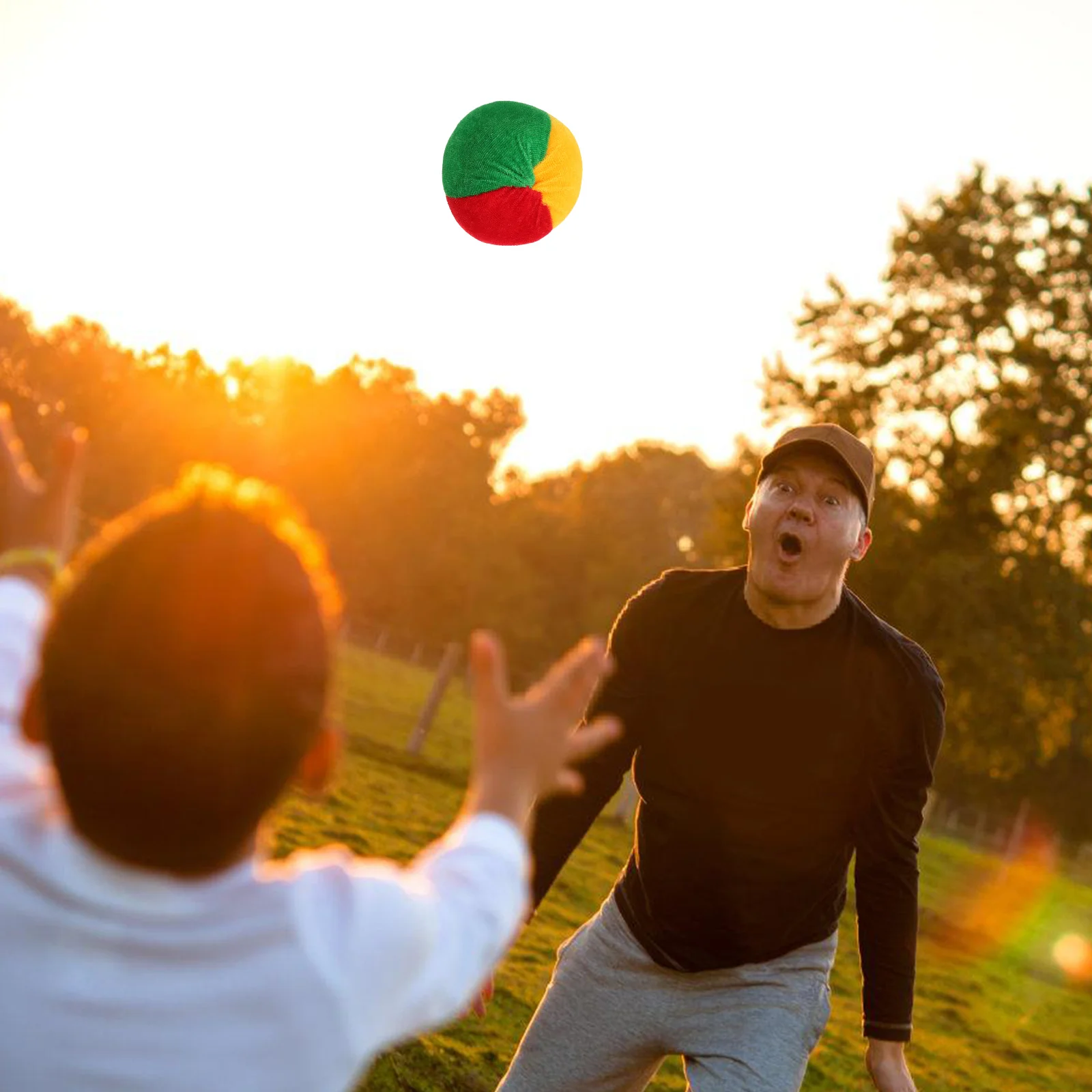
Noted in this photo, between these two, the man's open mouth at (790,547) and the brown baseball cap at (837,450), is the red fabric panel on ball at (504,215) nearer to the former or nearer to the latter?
the brown baseball cap at (837,450)

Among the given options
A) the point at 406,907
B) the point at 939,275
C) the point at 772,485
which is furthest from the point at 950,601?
Result: the point at 406,907

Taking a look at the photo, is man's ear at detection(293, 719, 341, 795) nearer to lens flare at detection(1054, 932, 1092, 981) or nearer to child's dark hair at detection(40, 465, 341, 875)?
child's dark hair at detection(40, 465, 341, 875)

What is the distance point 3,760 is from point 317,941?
51 centimetres

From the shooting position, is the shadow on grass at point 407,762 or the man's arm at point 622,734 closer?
the man's arm at point 622,734

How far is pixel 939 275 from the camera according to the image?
28219 mm

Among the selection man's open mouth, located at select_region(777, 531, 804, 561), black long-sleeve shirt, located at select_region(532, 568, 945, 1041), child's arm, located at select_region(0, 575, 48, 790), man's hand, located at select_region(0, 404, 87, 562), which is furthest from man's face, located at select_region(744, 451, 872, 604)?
child's arm, located at select_region(0, 575, 48, 790)

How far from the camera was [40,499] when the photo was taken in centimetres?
227

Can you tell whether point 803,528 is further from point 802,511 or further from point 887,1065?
point 887,1065

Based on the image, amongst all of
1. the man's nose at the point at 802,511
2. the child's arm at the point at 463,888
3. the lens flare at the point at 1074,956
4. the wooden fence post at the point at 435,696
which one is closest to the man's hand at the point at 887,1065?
the man's nose at the point at 802,511

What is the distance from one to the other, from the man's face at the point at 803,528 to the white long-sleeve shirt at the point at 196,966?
249 centimetres

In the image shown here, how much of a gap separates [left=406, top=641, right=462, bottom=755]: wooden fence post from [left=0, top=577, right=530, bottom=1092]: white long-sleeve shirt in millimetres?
19825

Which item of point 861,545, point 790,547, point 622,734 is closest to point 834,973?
point 861,545

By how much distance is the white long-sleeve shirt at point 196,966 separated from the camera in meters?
1.72

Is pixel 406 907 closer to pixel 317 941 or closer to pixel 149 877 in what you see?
pixel 317 941
